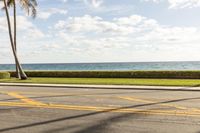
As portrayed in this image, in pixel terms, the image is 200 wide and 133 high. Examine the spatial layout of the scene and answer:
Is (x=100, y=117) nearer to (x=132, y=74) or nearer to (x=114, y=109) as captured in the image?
(x=114, y=109)

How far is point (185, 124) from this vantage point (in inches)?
388

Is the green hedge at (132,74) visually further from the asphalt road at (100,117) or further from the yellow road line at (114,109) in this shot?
the yellow road line at (114,109)

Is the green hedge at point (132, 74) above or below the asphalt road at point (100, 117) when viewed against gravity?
above

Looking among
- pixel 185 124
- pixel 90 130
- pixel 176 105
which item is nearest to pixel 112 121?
pixel 90 130

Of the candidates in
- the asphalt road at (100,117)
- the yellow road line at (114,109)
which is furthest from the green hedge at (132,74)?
the yellow road line at (114,109)

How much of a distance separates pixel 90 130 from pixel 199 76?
25.5 meters

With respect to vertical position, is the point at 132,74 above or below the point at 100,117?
above

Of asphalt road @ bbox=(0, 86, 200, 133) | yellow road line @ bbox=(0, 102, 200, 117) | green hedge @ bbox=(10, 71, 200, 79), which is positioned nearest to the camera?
asphalt road @ bbox=(0, 86, 200, 133)

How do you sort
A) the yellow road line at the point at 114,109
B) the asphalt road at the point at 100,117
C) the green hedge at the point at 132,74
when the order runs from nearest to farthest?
1. the asphalt road at the point at 100,117
2. the yellow road line at the point at 114,109
3. the green hedge at the point at 132,74

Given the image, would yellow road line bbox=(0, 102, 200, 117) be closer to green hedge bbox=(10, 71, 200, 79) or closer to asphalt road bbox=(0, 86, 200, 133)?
asphalt road bbox=(0, 86, 200, 133)

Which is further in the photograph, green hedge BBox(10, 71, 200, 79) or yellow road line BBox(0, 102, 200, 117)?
green hedge BBox(10, 71, 200, 79)

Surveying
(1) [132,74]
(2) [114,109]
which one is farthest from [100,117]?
(1) [132,74]

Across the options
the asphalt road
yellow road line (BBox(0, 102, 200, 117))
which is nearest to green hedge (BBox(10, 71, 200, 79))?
the asphalt road

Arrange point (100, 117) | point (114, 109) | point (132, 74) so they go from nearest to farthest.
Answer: point (100, 117) < point (114, 109) < point (132, 74)
